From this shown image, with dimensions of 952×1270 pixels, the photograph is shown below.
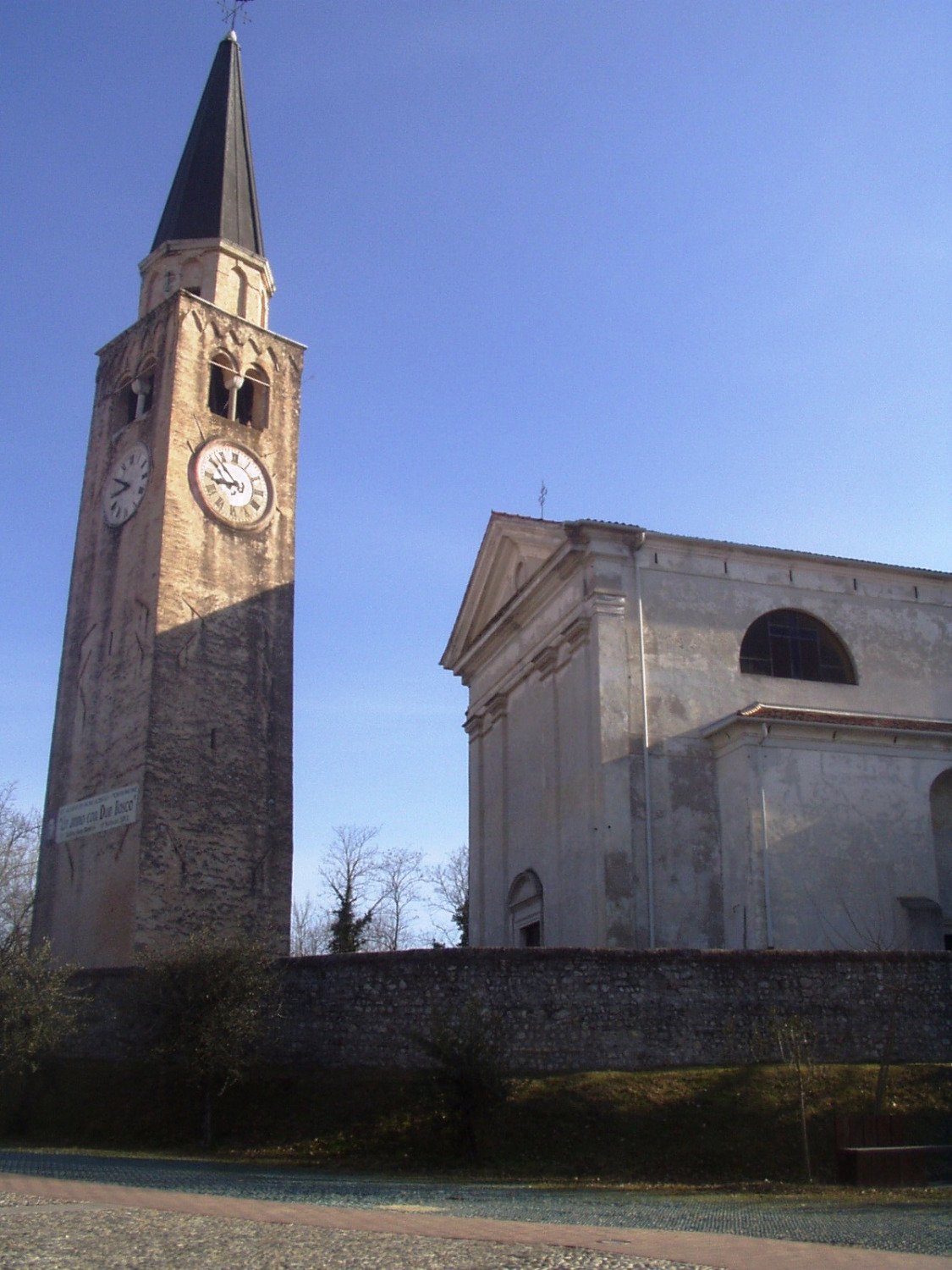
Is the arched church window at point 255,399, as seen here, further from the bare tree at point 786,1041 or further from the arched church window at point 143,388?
the bare tree at point 786,1041

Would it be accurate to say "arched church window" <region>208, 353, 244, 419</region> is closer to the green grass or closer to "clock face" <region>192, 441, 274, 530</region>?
"clock face" <region>192, 441, 274, 530</region>

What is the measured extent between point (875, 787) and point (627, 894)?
5.76 meters

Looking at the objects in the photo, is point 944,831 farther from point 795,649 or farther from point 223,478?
point 223,478

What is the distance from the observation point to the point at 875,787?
2614 centimetres

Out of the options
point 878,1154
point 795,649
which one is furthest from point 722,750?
point 878,1154

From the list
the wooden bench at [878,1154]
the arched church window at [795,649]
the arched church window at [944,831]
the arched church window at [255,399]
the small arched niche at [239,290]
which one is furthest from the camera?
the small arched niche at [239,290]

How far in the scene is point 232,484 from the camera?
111 feet

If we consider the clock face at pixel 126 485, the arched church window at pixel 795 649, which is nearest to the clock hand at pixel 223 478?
the clock face at pixel 126 485

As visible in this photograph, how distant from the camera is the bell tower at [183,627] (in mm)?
29672

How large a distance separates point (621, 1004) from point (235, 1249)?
456 inches

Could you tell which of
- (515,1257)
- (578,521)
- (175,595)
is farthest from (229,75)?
(515,1257)

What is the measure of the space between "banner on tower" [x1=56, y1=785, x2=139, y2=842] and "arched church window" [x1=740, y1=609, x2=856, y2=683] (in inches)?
571

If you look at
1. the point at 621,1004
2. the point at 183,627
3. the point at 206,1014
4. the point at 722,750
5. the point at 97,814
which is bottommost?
the point at 206,1014

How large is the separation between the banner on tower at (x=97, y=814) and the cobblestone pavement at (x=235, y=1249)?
1939cm
